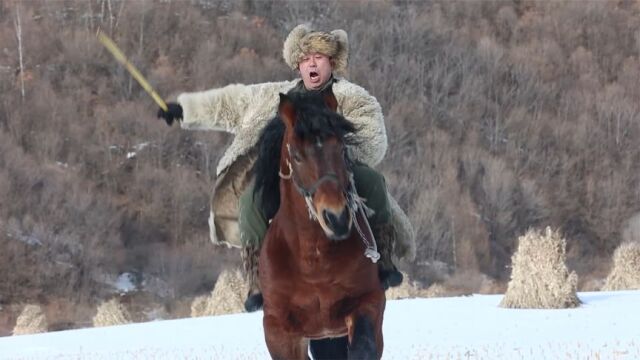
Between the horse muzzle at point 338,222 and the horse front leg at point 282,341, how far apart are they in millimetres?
840

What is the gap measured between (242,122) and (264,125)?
0.55 m

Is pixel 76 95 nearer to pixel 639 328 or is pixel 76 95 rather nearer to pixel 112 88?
pixel 112 88

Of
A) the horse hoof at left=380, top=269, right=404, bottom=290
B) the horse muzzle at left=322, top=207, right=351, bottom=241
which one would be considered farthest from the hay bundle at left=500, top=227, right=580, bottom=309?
the horse muzzle at left=322, top=207, right=351, bottom=241

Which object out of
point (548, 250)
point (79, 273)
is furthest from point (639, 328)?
point (79, 273)

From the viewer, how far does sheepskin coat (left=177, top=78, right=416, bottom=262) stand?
22.8 ft

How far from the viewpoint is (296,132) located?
5895 mm

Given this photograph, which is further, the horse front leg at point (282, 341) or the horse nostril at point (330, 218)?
the horse front leg at point (282, 341)

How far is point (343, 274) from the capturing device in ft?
20.2

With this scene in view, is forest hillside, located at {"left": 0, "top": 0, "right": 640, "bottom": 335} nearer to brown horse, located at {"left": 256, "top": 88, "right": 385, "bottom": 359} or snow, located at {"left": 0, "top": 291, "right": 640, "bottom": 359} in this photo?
snow, located at {"left": 0, "top": 291, "right": 640, "bottom": 359}

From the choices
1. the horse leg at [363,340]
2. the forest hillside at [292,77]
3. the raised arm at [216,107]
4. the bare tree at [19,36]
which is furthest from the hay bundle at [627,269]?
the bare tree at [19,36]

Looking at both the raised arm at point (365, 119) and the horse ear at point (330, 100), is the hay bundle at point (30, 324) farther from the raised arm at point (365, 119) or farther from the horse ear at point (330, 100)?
the horse ear at point (330, 100)

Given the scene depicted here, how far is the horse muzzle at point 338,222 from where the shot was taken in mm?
5586

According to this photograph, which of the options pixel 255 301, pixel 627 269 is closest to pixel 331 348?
pixel 255 301

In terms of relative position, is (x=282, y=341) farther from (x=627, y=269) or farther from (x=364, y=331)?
(x=627, y=269)
